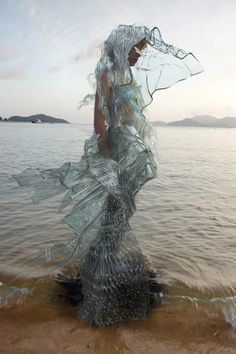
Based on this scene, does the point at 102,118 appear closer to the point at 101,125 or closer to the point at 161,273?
the point at 101,125

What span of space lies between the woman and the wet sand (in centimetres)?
15

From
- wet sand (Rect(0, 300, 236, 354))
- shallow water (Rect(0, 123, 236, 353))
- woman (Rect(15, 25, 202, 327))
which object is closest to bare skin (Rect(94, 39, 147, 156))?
woman (Rect(15, 25, 202, 327))

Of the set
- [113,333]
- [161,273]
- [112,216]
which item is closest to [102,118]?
[112,216]

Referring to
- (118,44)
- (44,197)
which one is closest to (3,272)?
(44,197)

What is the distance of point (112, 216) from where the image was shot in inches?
139

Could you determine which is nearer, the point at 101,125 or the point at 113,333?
the point at 113,333

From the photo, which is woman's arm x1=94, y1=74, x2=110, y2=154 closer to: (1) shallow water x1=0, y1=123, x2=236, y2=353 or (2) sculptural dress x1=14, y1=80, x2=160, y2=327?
(2) sculptural dress x1=14, y1=80, x2=160, y2=327

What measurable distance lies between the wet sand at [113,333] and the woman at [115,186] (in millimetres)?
151

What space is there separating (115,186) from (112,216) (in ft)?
1.07

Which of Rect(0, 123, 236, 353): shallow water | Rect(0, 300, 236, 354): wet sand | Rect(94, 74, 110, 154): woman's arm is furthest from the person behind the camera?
Rect(94, 74, 110, 154): woman's arm

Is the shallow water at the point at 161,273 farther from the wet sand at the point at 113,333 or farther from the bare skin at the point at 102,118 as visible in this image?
the bare skin at the point at 102,118

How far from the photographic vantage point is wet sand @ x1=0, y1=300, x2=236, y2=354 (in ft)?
10.7

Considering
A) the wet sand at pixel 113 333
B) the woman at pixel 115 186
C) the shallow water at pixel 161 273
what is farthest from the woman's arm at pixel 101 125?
the wet sand at pixel 113 333

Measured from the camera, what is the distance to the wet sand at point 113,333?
10.7ft
